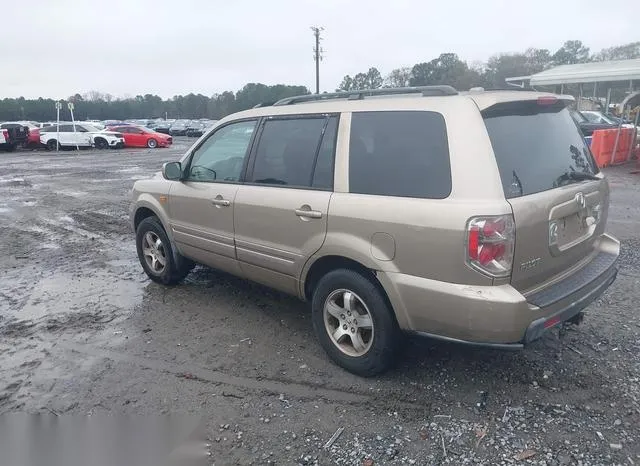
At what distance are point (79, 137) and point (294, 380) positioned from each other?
103 ft

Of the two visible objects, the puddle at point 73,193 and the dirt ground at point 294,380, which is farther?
the puddle at point 73,193

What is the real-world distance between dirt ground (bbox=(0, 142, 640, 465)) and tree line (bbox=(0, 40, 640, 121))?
44.7 meters

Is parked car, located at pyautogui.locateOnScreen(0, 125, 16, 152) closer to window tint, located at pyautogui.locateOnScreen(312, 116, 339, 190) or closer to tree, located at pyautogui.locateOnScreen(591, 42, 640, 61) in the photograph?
window tint, located at pyautogui.locateOnScreen(312, 116, 339, 190)

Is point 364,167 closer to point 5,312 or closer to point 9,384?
point 9,384

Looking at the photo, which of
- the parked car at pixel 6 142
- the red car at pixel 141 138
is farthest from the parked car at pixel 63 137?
the red car at pixel 141 138

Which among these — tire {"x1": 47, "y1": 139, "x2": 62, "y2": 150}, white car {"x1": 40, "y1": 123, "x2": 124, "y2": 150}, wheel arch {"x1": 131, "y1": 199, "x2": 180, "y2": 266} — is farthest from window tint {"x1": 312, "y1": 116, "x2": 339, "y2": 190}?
tire {"x1": 47, "y1": 139, "x2": 62, "y2": 150}

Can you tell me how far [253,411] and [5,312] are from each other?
3187 mm

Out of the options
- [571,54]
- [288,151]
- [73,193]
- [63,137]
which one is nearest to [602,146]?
[288,151]

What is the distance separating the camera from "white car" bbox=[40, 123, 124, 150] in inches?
1194

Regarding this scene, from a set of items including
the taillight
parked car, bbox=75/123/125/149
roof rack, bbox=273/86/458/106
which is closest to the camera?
the taillight

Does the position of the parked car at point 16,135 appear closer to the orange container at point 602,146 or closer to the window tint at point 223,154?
the orange container at point 602,146

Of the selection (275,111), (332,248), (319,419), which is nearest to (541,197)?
(332,248)

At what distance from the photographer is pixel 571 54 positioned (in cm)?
7794

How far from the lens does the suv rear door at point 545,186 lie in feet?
9.74
